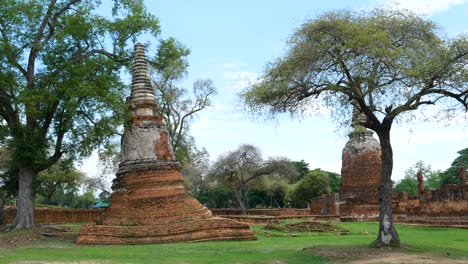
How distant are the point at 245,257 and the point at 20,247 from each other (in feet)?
25.7

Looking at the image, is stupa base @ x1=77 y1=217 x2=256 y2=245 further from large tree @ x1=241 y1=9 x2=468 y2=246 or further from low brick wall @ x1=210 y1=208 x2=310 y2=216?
low brick wall @ x1=210 y1=208 x2=310 y2=216

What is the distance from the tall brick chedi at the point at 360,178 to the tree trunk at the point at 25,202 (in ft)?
59.1

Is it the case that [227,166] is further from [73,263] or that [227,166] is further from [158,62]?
[73,263]

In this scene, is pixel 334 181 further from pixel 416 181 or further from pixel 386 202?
pixel 386 202

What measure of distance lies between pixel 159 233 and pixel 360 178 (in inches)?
699

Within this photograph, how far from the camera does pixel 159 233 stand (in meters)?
17.7

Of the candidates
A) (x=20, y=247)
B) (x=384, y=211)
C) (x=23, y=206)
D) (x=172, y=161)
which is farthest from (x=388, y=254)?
(x=23, y=206)

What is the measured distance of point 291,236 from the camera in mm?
20484

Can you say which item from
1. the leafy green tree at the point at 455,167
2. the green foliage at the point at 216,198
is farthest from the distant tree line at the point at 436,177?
the green foliage at the point at 216,198

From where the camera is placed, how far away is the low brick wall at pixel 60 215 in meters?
31.7

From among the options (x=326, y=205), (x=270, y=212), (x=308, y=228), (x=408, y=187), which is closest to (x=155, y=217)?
(x=308, y=228)

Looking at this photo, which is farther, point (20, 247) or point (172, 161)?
point (172, 161)

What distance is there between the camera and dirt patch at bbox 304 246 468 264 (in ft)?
38.2

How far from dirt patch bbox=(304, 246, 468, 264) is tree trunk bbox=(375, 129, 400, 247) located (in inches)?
14.4
